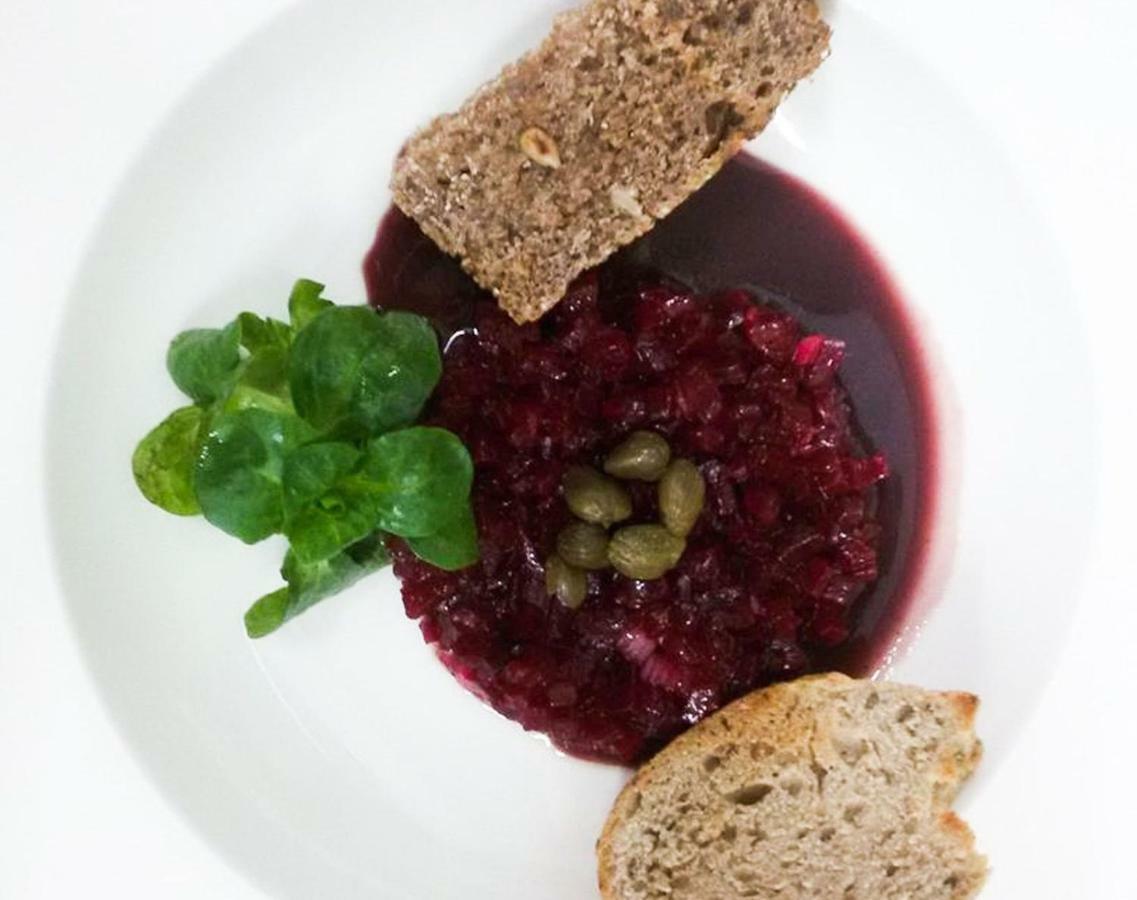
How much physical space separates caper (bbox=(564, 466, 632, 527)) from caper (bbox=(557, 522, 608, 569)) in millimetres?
27

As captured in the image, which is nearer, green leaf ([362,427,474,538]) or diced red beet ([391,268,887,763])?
green leaf ([362,427,474,538])

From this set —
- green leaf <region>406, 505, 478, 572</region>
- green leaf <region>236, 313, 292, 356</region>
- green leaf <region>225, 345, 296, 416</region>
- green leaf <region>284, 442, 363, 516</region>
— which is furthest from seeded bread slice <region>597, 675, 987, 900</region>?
green leaf <region>236, 313, 292, 356</region>

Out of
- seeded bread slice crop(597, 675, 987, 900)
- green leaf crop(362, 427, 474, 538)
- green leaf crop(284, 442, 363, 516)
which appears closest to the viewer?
green leaf crop(284, 442, 363, 516)

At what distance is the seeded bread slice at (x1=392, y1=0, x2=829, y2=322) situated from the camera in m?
2.52

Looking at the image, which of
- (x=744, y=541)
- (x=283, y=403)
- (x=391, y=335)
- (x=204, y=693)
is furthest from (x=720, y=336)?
(x=204, y=693)

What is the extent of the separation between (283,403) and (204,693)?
1045 millimetres

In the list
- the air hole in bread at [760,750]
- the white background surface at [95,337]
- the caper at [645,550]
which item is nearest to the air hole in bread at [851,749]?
the air hole in bread at [760,750]

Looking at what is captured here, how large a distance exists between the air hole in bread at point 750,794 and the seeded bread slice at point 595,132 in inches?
55.9

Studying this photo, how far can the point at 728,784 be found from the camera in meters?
2.69

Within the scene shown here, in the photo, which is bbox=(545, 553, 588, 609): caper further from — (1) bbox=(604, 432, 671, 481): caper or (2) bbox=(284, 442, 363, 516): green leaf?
(2) bbox=(284, 442, 363, 516): green leaf

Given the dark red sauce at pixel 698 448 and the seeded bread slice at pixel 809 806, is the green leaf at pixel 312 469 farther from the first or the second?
the seeded bread slice at pixel 809 806

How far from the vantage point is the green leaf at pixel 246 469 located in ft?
7.43

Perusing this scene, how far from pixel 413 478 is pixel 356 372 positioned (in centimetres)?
29

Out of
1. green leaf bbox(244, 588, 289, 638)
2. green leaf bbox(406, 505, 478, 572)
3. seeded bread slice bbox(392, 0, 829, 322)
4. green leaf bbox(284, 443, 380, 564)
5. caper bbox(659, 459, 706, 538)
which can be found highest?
seeded bread slice bbox(392, 0, 829, 322)
